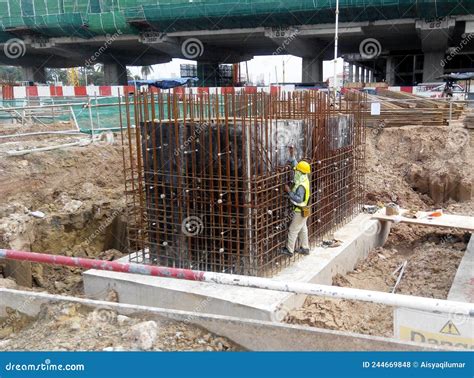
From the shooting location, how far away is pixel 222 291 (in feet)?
19.7

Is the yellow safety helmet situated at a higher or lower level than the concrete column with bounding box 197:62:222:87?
lower

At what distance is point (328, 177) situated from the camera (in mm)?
8336

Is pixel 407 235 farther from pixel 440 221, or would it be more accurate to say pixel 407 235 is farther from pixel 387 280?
pixel 387 280

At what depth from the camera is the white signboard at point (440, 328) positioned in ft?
12.9

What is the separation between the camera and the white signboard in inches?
154

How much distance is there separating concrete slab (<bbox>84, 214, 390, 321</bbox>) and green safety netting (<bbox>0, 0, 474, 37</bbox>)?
26.1 m

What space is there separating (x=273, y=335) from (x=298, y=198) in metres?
2.64

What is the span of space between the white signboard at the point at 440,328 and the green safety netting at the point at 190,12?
28.8 meters

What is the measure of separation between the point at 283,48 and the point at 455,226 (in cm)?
2936

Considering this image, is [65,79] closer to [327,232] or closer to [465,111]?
[465,111]

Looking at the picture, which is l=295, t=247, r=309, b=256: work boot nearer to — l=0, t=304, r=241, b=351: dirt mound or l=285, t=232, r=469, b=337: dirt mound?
l=285, t=232, r=469, b=337: dirt mound

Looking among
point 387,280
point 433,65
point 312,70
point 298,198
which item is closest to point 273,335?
point 298,198

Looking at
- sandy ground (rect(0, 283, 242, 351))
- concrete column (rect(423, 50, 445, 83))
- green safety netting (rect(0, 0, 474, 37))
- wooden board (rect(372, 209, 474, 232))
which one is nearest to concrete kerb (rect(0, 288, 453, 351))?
sandy ground (rect(0, 283, 242, 351))

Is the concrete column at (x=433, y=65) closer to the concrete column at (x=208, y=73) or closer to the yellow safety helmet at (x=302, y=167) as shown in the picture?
the concrete column at (x=208, y=73)
